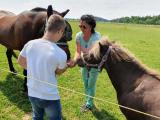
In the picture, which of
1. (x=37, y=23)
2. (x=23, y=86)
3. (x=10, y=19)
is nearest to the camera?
(x=37, y=23)

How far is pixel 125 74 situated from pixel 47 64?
1.18 m

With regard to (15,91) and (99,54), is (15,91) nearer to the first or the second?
(15,91)

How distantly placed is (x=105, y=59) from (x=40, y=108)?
44.1 inches

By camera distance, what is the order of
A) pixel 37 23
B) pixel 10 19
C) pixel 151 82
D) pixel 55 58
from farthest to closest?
pixel 10 19 → pixel 37 23 → pixel 151 82 → pixel 55 58

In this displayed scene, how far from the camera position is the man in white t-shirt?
166 inches

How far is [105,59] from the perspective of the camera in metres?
4.79

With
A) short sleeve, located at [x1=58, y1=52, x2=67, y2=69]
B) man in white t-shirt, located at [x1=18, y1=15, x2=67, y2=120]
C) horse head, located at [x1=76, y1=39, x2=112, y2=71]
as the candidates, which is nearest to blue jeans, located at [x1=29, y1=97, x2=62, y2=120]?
man in white t-shirt, located at [x1=18, y1=15, x2=67, y2=120]

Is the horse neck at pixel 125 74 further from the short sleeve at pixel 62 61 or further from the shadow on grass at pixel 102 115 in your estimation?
the shadow on grass at pixel 102 115

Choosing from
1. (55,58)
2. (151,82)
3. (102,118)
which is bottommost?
(102,118)

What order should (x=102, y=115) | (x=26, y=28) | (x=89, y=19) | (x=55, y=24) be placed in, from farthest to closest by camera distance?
(x=26, y=28) → (x=102, y=115) → (x=89, y=19) → (x=55, y=24)

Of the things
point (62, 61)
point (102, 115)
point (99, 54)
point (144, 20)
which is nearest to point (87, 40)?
point (102, 115)

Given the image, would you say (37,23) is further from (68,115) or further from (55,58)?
(55,58)

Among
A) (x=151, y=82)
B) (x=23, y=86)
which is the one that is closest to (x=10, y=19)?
(x=23, y=86)

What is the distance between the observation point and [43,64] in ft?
14.1
